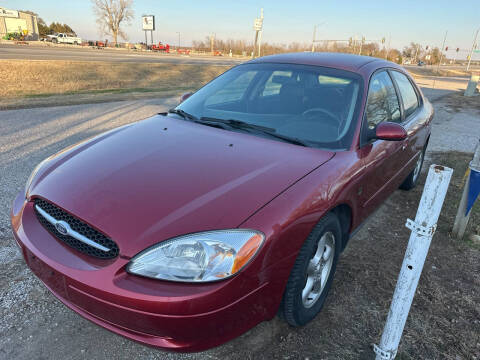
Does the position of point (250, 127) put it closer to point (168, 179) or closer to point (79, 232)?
point (168, 179)

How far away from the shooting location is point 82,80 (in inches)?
552

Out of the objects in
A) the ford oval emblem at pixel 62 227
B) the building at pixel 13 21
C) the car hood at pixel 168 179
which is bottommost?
the ford oval emblem at pixel 62 227

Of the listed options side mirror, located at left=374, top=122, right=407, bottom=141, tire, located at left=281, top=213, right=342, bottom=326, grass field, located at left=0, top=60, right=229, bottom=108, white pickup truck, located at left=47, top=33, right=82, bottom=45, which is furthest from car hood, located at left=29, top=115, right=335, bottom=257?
white pickup truck, located at left=47, top=33, right=82, bottom=45

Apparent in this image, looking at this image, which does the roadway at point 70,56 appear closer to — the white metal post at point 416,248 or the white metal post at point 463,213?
the white metal post at point 463,213

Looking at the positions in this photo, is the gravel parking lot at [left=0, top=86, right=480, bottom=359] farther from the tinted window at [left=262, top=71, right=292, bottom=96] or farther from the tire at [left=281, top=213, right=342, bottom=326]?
the tinted window at [left=262, top=71, right=292, bottom=96]

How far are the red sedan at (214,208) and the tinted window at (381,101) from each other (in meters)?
0.03

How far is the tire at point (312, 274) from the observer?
1.89 metres

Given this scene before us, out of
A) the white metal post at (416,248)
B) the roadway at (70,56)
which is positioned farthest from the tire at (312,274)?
the roadway at (70,56)

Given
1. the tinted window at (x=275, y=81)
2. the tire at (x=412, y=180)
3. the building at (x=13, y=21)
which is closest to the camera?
the tinted window at (x=275, y=81)

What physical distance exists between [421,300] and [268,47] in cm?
7063

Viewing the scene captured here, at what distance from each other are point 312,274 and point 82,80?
571 inches

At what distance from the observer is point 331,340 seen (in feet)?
6.93

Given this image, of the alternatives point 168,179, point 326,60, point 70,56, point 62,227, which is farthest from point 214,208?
point 70,56

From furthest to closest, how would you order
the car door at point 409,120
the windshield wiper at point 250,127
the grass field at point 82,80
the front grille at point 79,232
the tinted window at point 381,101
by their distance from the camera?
1. the grass field at point 82,80
2. the car door at point 409,120
3. the tinted window at point 381,101
4. the windshield wiper at point 250,127
5. the front grille at point 79,232
